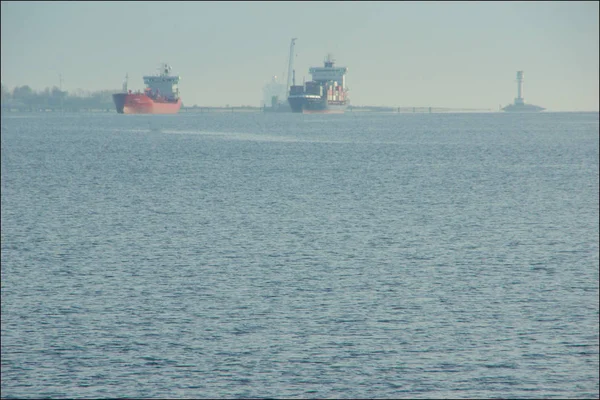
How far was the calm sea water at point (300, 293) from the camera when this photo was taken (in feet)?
72.0

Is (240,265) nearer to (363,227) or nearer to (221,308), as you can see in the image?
(221,308)

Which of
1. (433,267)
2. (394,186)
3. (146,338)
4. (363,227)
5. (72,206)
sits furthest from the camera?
(394,186)

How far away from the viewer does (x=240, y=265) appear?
35.2m

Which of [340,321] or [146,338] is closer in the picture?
[146,338]

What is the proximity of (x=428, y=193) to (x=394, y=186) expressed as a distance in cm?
647

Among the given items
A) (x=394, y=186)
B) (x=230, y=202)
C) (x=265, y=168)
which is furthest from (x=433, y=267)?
(x=265, y=168)

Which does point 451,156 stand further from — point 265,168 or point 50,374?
point 50,374

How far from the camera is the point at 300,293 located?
1184 inches

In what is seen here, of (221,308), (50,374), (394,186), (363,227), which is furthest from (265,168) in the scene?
(50,374)

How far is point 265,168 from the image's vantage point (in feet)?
292

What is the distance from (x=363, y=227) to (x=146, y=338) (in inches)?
911

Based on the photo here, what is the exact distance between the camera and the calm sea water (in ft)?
72.0

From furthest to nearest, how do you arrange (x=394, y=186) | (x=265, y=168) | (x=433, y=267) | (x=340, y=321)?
(x=265, y=168), (x=394, y=186), (x=433, y=267), (x=340, y=321)

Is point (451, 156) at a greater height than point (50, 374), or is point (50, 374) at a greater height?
point (451, 156)
